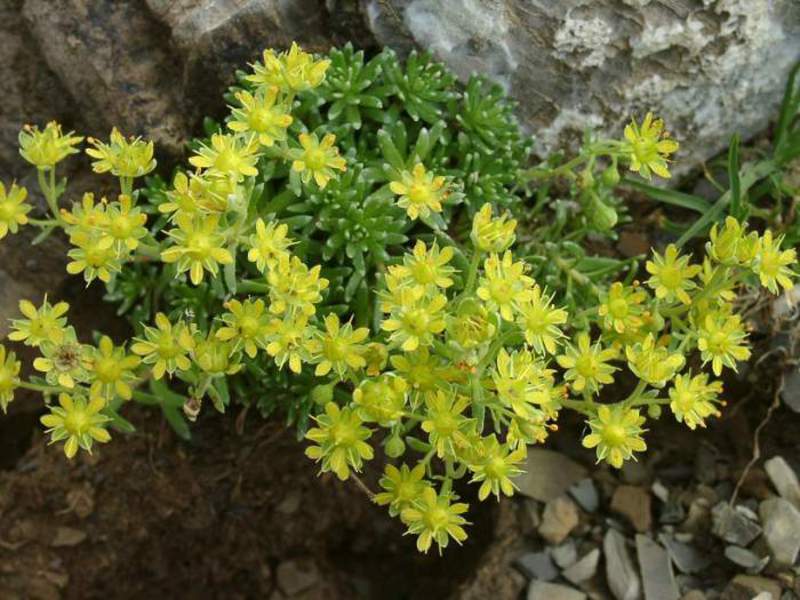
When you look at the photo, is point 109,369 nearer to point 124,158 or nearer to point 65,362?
point 65,362

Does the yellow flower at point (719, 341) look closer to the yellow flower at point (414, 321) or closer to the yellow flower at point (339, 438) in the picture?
the yellow flower at point (414, 321)

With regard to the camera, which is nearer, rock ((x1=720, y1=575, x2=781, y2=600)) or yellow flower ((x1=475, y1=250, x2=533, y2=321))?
yellow flower ((x1=475, y1=250, x2=533, y2=321))

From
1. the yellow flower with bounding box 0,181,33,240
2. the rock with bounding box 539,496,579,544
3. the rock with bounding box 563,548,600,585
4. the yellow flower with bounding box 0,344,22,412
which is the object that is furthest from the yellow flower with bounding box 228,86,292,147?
the rock with bounding box 563,548,600,585

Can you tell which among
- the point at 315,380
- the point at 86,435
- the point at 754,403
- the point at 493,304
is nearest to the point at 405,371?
the point at 493,304

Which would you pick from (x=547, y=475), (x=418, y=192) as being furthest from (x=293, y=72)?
(x=547, y=475)

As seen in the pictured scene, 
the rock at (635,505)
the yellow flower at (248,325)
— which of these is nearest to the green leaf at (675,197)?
the rock at (635,505)

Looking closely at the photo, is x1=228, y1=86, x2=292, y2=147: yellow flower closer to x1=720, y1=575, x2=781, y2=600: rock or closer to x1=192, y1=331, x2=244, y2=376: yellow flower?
x1=192, y1=331, x2=244, y2=376: yellow flower

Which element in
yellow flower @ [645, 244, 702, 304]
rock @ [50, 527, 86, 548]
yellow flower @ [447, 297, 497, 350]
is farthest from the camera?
rock @ [50, 527, 86, 548]

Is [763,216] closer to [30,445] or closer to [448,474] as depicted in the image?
[448,474]

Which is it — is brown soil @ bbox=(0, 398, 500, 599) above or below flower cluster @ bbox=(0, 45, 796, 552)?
below
